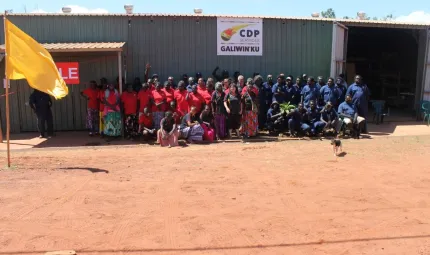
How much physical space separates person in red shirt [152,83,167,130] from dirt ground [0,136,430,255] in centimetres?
203

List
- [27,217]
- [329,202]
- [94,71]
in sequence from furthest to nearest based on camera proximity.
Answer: [94,71]
[329,202]
[27,217]

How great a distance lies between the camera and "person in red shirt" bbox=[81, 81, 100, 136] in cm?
1223

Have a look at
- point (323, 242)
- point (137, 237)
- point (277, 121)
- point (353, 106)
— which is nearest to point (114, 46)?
point (277, 121)

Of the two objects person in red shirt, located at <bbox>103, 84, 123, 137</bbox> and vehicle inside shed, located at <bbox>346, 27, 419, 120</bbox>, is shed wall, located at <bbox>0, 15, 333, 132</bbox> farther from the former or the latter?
vehicle inside shed, located at <bbox>346, 27, 419, 120</bbox>

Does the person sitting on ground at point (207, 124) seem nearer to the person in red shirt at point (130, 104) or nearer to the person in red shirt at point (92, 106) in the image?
→ the person in red shirt at point (130, 104)

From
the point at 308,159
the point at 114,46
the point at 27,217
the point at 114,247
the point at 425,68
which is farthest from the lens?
the point at 425,68

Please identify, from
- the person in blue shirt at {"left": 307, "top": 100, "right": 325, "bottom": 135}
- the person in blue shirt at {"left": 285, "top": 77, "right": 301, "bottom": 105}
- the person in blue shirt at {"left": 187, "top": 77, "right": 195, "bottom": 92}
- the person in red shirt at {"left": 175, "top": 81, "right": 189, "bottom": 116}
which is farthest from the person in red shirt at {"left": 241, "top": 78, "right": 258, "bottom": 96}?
the person in blue shirt at {"left": 307, "top": 100, "right": 325, "bottom": 135}

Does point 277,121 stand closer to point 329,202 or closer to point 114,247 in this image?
point 329,202

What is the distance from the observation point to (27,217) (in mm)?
5668

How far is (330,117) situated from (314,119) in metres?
0.45

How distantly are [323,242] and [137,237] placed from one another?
85.4 inches

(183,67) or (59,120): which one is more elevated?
(183,67)

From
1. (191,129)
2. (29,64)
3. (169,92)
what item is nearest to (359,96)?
(191,129)

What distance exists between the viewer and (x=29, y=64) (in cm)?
826
